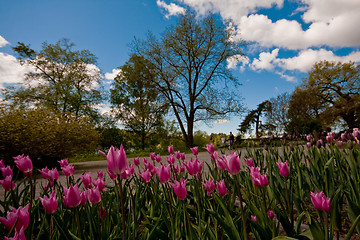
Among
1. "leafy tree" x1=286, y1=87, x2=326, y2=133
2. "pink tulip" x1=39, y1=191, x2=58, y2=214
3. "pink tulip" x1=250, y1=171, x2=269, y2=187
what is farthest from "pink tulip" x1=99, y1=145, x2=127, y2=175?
"leafy tree" x1=286, y1=87, x2=326, y2=133

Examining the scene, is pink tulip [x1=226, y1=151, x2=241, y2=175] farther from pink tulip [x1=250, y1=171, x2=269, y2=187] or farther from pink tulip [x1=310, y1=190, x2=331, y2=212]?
pink tulip [x1=310, y1=190, x2=331, y2=212]

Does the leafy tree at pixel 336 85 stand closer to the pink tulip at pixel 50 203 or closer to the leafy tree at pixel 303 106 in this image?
the leafy tree at pixel 303 106

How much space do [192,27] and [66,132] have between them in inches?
523

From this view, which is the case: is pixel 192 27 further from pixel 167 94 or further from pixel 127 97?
pixel 127 97

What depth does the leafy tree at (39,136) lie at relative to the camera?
5562mm

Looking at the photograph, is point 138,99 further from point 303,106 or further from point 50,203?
point 303,106

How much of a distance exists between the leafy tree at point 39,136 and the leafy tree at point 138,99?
8.51m

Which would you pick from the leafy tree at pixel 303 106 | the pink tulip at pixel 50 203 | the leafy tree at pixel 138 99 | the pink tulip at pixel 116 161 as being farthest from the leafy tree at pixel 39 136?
the leafy tree at pixel 303 106

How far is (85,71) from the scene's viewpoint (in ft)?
64.6

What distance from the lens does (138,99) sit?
1797 cm

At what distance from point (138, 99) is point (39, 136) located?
39.9ft

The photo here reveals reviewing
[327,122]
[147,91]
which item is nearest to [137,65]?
[147,91]

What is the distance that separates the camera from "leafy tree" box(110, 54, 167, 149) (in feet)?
54.3

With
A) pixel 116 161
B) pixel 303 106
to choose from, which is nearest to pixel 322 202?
pixel 116 161
